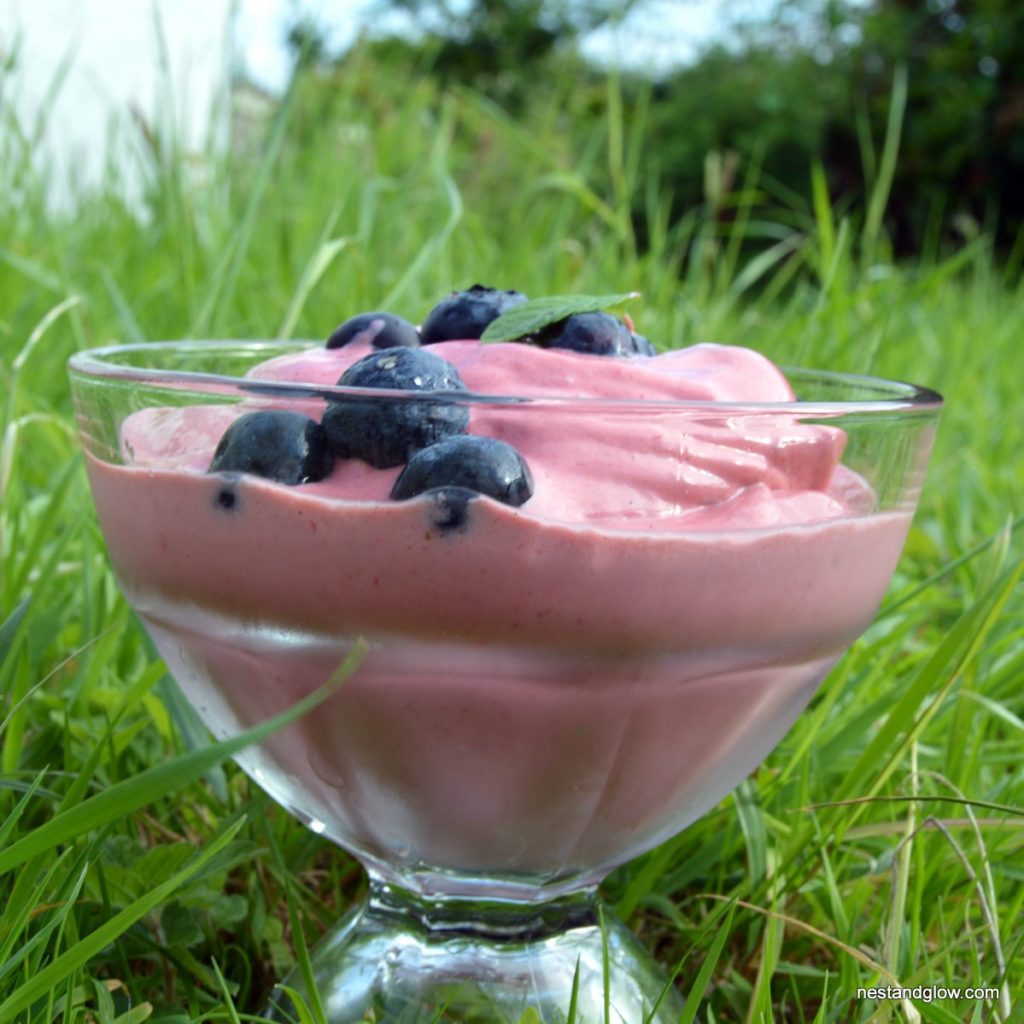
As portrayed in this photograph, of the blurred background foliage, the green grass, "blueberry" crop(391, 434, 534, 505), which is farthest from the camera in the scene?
the blurred background foliage

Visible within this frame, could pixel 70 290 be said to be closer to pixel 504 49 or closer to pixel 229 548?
pixel 229 548

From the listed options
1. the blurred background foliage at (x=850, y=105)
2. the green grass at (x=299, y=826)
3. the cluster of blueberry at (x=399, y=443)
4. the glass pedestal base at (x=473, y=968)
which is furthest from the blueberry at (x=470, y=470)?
the blurred background foliage at (x=850, y=105)

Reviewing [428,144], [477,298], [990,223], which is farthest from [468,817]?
[990,223]

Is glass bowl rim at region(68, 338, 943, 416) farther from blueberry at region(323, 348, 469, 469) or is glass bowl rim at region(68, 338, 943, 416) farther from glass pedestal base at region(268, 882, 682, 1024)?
glass pedestal base at region(268, 882, 682, 1024)

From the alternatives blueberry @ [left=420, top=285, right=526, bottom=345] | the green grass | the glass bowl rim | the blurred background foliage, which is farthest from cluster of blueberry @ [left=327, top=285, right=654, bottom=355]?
the blurred background foliage

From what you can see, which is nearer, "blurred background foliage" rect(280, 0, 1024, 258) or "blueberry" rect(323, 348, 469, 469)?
"blueberry" rect(323, 348, 469, 469)

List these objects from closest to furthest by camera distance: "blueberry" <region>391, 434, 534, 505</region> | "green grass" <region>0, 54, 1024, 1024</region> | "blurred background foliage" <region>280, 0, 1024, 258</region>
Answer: "blueberry" <region>391, 434, 534, 505</region> < "green grass" <region>0, 54, 1024, 1024</region> < "blurred background foliage" <region>280, 0, 1024, 258</region>

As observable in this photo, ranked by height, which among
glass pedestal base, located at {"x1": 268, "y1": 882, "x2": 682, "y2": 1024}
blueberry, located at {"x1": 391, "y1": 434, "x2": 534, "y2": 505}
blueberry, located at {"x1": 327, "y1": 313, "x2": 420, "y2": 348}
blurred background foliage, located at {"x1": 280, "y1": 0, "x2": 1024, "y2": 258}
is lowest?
blurred background foliage, located at {"x1": 280, "y1": 0, "x2": 1024, "y2": 258}
